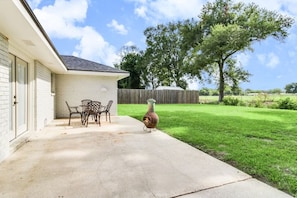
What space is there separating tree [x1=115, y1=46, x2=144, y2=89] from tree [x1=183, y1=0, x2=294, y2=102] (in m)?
7.76

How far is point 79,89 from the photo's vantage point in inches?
371

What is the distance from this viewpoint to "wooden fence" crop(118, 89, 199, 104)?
1909 centimetres

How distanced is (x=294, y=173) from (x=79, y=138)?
4510 mm

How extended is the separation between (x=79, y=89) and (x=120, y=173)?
7272 millimetres

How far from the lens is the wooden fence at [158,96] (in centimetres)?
1909

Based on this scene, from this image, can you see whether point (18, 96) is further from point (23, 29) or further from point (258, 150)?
point (258, 150)

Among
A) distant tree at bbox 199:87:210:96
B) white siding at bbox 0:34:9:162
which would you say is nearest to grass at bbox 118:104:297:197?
white siding at bbox 0:34:9:162

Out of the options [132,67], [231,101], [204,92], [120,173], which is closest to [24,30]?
[120,173]

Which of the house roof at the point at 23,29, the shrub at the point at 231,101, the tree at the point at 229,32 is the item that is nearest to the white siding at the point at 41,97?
the house roof at the point at 23,29

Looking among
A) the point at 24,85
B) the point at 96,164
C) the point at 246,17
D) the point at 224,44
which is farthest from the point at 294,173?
the point at 246,17

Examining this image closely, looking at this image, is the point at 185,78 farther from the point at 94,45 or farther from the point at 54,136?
the point at 54,136

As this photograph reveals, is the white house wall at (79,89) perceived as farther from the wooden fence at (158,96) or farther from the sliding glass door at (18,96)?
the wooden fence at (158,96)

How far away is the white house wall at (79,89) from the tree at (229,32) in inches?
555

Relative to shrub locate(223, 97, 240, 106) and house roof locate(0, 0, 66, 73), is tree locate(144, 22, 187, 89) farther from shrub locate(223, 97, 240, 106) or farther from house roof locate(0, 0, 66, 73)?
house roof locate(0, 0, 66, 73)
